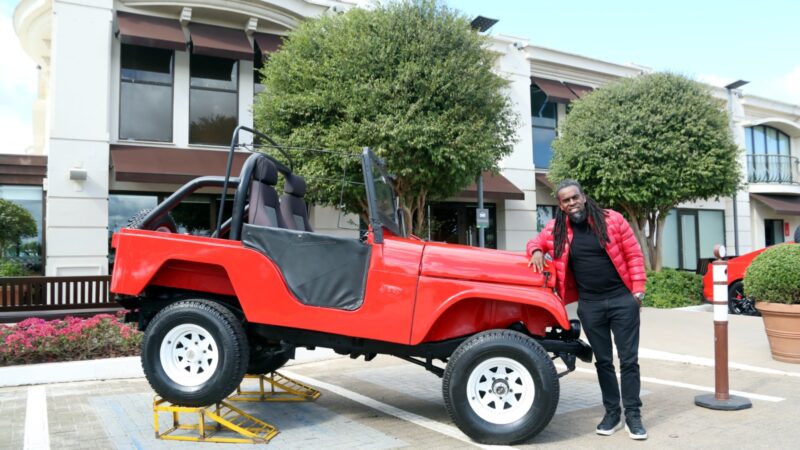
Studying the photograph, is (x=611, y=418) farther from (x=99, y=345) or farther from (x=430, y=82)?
(x=430, y=82)

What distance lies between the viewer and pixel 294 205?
→ 5637 millimetres

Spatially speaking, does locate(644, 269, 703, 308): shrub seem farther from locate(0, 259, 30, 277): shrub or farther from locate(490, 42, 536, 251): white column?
locate(0, 259, 30, 277): shrub

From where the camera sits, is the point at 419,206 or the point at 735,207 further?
the point at 735,207

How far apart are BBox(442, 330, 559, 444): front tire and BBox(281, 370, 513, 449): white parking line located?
0.59ft

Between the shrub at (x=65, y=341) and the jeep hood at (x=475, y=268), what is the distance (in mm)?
4887

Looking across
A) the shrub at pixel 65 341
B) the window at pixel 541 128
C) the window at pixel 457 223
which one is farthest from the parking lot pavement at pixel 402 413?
the window at pixel 541 128

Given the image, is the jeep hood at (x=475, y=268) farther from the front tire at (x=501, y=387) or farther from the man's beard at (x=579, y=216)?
the man's beard at (x=579, y=216)

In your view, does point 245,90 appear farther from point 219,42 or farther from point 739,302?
point 739,302

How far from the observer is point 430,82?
10.5m

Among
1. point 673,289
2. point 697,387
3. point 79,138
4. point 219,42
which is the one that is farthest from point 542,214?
point 79,138

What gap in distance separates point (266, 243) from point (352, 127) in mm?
6141

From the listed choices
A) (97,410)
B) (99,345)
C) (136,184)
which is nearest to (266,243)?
(97,410)

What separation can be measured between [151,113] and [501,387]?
12.2 meters

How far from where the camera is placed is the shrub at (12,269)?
1243 cm
